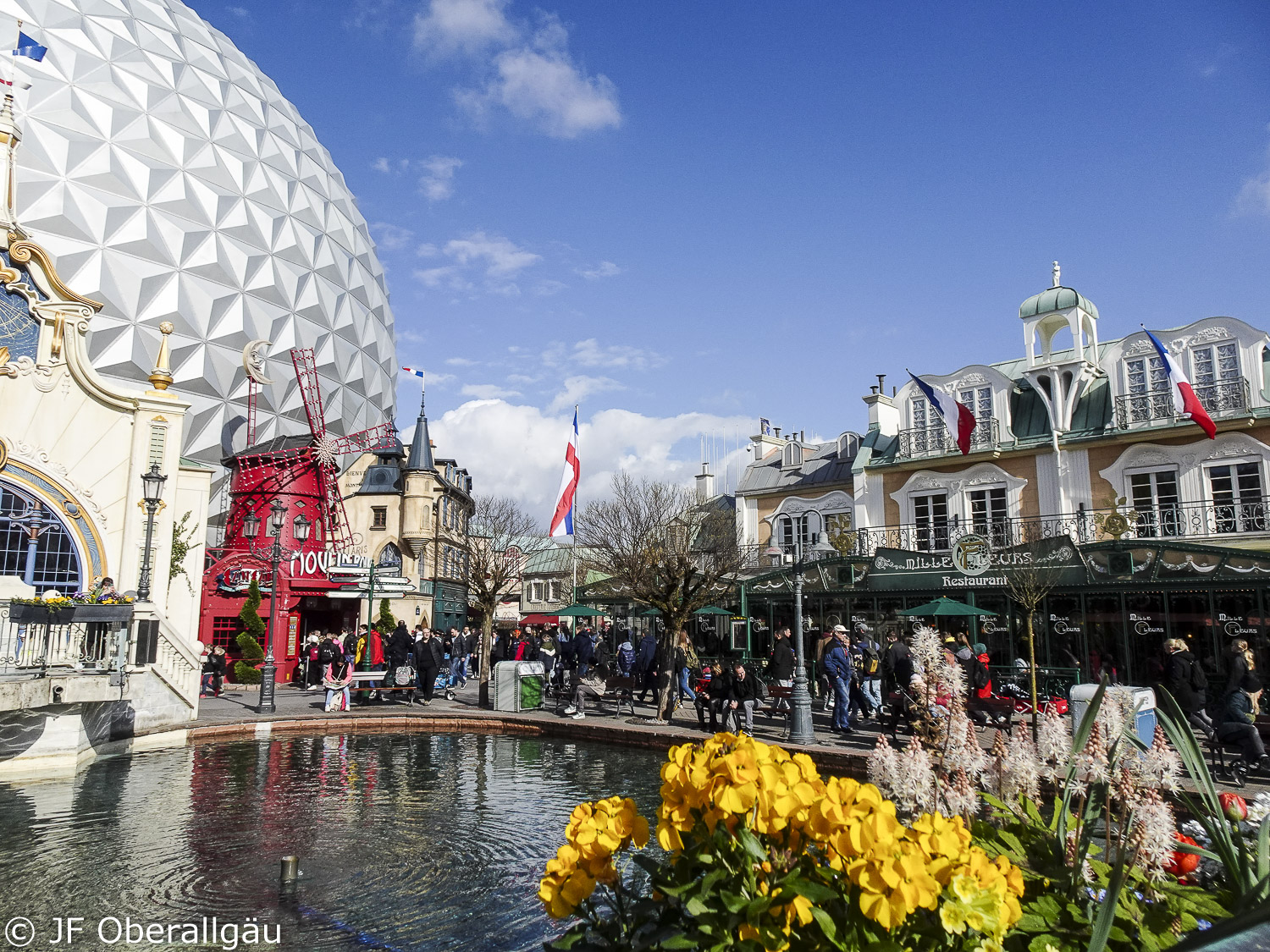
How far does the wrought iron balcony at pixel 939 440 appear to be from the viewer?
32.0 m

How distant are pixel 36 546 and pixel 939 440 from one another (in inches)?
1146

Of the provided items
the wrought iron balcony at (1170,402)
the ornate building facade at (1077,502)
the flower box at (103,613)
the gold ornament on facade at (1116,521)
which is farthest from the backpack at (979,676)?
the wrought iron balcony at (1170,402)

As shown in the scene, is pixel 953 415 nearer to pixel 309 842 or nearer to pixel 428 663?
pixel 428 663

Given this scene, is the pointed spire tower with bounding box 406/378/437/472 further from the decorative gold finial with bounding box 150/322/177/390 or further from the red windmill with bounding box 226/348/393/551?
the decorative gold finial with bounding box 150/322/177/390

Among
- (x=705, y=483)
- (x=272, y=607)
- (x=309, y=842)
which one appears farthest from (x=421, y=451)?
(x=309, y=842)

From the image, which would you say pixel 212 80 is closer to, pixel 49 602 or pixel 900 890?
pixel 49 602

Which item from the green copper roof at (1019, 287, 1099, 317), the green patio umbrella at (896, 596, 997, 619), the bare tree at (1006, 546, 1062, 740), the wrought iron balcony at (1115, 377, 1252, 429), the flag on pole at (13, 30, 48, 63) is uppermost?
the flag on pole at (13, 30, 48, 63)

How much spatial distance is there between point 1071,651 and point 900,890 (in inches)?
944

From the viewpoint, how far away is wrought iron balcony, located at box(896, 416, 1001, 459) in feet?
105

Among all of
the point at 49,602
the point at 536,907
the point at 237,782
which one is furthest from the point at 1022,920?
the point at 49,602

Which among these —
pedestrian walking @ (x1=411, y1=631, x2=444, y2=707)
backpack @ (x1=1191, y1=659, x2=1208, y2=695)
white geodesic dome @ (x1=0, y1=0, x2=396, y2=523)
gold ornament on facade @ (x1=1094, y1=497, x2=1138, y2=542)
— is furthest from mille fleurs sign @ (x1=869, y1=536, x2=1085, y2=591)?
white geodesic dome @ (x1=0, y1=0, x2=396, y2=523)

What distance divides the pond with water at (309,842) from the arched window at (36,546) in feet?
19.8

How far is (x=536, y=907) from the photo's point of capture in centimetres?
708

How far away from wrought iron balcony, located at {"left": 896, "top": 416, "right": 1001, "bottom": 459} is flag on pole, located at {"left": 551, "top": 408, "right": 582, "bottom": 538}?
14.5 metres
